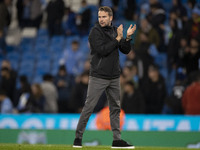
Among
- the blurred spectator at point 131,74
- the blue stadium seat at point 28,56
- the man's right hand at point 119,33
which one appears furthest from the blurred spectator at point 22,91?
the man's right hand at point 119,33

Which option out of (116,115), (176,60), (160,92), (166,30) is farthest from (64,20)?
(116,115)

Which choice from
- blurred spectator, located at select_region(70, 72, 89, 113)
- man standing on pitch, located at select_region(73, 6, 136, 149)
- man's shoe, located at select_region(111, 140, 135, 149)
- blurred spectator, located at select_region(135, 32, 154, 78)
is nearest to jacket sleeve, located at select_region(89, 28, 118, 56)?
man standing on pitch, located at select_region(73, 6, 136, 149)

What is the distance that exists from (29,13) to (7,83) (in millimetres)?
5128

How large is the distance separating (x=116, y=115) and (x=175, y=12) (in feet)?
31.0

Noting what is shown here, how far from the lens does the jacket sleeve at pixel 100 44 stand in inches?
286

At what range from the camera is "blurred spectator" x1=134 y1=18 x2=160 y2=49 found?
16016 mm

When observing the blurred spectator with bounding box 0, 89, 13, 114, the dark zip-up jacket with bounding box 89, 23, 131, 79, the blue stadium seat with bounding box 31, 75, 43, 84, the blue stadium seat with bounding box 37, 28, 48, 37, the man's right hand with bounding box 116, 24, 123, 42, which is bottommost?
the blurred spectator with bounding box 0, 89, 13, 114

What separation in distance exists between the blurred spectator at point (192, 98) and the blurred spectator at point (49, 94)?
3.96 m

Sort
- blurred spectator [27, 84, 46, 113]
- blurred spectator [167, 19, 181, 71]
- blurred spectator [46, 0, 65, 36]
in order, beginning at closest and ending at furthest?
blurred spectator [27, 84, 46, 113]
blurred spectator [167, 19, 181, 71]
blurred spectator [46, 0, 65, 36]

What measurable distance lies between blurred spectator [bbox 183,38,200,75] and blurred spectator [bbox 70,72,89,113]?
271 centimetres

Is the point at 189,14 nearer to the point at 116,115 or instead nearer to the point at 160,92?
the point at 160,92

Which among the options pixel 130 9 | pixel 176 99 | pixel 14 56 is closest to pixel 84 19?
pixel 130 9

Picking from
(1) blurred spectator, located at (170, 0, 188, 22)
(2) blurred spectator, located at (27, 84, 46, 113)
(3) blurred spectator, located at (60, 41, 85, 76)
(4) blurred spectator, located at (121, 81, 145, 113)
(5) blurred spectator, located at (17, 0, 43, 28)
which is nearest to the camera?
(4) blurred spectator, located at (121, 81, 145, 113)

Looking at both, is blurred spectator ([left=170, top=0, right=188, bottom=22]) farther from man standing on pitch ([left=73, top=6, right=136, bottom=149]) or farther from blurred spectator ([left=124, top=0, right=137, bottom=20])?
man standing on pitch ([left=73, top=6, right=136, bottom=149])
